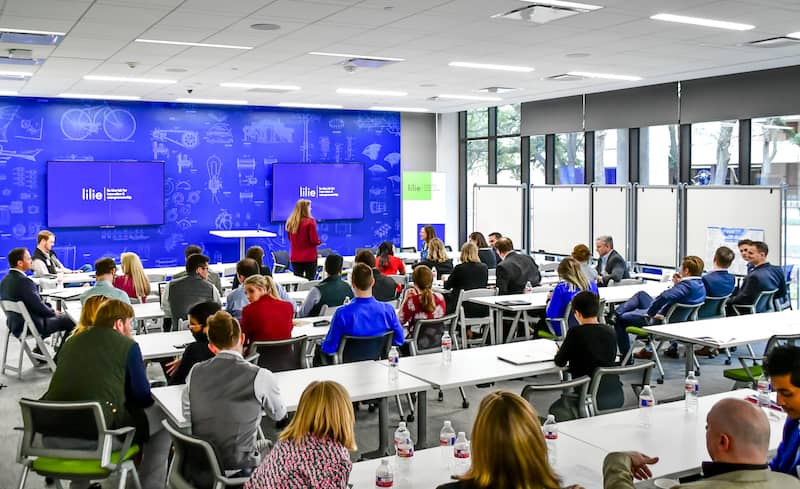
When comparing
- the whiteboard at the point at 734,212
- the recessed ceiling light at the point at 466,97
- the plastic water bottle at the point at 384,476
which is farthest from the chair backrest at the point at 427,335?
the recessed ceiling light at the point at 466,97

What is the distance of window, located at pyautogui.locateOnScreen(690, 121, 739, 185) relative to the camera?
11305mm

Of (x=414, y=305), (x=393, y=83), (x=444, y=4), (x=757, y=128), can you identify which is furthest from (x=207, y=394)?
(x=757, y=128)

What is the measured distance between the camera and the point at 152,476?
485 cm

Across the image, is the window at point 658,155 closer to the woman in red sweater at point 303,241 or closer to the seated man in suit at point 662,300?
the seated man in suit at point 662,300

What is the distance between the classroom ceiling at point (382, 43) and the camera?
21.3 feet

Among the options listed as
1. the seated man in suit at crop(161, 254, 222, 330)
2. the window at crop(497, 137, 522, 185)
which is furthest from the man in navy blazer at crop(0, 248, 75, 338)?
the window at crop(497, 137, 522, 185)

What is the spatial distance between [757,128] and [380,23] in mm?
6493

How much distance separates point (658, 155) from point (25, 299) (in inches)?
364

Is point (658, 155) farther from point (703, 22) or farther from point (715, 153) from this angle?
point (703, 22)

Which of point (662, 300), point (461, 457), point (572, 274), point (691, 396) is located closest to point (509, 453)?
point (461, 457)

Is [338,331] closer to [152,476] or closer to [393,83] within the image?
[152,476]

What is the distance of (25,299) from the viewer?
7.84 metres

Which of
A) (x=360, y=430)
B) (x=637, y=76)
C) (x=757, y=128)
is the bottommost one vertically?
(x=360, y=430)

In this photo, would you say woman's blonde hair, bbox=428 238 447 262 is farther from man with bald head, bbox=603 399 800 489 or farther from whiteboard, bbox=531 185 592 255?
man with bald head, bbox=603 399 800 489
